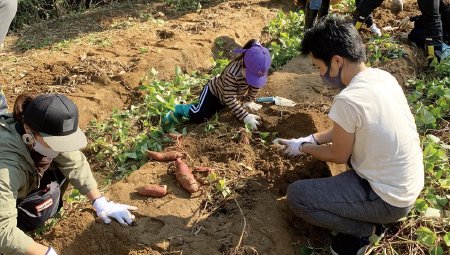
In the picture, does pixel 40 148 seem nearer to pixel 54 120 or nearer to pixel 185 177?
pixel 54 120

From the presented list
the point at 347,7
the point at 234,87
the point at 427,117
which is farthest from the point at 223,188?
the point at 347,7

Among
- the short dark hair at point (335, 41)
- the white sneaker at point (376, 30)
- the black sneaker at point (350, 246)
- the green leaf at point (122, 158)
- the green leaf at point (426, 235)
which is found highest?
the short dark hair at point (335, 41)

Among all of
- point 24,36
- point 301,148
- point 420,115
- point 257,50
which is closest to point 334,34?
point 301,148

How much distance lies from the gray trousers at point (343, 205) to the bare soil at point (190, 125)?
9.6 inches

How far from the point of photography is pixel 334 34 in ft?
6.65

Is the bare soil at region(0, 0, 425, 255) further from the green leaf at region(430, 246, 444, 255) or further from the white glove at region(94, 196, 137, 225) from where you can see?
the green leaf at region(430, 246, 444, 255)

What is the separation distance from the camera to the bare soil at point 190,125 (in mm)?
2311

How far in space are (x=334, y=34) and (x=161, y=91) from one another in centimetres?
235

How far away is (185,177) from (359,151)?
1.20 m

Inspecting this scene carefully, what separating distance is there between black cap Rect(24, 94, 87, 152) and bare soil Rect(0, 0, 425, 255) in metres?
0.67

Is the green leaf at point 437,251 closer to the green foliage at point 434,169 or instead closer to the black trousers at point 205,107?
the green foliage at point 434,169

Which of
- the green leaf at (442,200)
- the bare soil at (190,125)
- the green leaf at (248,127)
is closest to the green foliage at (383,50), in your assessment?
the bare soil at (190,125)

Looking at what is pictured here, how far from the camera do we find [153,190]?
2.56 meters

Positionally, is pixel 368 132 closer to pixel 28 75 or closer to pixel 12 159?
pixel 12 159
